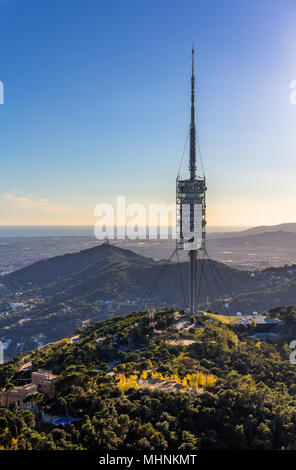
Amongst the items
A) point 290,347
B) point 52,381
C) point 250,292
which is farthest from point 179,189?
point 250,292

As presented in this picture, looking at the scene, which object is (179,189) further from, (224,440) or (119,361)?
(224,440)

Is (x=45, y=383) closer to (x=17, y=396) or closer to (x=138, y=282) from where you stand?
(x=17, y=396)

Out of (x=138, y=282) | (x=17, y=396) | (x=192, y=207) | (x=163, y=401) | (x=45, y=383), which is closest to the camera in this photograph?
(x=163, y=401)

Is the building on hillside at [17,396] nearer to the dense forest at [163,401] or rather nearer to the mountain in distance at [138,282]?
the dense forest at [163,401]

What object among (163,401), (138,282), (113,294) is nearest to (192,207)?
(163,401)

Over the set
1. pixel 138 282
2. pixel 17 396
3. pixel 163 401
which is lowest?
pixel 138 282
